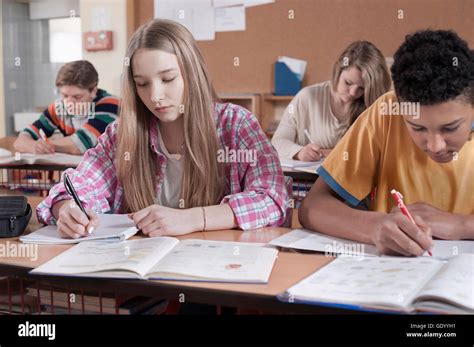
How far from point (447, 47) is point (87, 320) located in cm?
91

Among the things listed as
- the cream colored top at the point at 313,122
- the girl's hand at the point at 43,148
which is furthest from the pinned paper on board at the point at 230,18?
the girl's hand at the point at 43,148

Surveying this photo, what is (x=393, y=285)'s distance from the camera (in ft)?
3.24

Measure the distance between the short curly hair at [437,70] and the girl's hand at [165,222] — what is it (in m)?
0.57

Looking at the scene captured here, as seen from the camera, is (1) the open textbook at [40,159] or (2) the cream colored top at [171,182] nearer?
(2) the cream colored top at [171,182]

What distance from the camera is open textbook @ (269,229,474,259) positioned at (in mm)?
1231

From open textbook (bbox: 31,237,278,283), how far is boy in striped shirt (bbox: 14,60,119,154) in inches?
86.4

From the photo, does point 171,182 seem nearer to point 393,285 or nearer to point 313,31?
point 393,285

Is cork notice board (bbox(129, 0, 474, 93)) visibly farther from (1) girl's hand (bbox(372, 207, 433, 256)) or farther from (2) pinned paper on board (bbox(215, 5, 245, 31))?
(1) girl's hand (bbox(372, 207, 433, 256))

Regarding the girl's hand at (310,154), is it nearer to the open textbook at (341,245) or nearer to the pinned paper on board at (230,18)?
the open textbook at (341,245)

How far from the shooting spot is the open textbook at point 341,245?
1231 mm

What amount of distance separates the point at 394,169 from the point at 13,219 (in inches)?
37.5

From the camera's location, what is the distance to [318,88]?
3.54 m

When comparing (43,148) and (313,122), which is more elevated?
(313,122)

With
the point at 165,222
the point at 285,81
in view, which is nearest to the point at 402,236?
the point at 165,222
